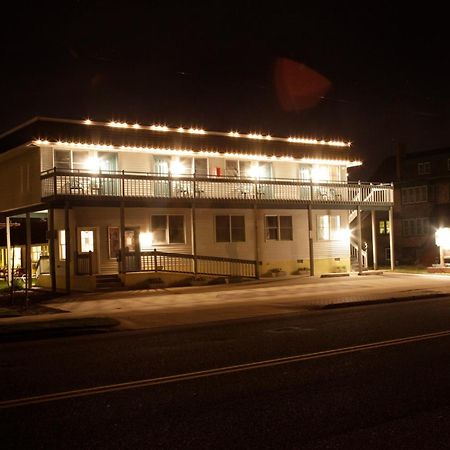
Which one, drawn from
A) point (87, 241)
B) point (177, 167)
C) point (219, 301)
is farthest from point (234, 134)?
point (219, 301)

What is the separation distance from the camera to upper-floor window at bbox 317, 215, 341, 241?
33.2 meters

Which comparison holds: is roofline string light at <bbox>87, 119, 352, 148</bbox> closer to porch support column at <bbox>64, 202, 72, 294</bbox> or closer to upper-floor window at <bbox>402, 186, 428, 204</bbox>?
porch support column at <bbox>64, 202, 72, 294</bbox>

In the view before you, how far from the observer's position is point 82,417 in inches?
265

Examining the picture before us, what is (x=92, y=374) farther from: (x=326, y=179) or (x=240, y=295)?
(x=326, y=179)

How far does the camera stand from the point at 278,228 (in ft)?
104

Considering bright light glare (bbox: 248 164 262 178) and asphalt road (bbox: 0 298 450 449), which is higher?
bright light glare (bbox: 248 164 262 178)

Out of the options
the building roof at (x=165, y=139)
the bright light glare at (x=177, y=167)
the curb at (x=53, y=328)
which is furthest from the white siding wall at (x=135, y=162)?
the curb at (x=53, y=328)

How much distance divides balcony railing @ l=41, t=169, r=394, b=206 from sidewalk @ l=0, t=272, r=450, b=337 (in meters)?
4.27

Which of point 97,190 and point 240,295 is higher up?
point 97,190

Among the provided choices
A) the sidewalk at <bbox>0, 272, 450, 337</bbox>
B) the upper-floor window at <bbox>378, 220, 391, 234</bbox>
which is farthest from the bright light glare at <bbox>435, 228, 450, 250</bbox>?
the upper-floor window at <bbox>378, 220, 391, 234</bbox>

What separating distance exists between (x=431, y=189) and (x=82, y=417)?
169ft

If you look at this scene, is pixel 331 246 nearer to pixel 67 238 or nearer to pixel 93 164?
pixel 93 164

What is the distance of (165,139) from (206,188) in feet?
9.43

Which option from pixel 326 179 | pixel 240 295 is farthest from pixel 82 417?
pixel 326 179
